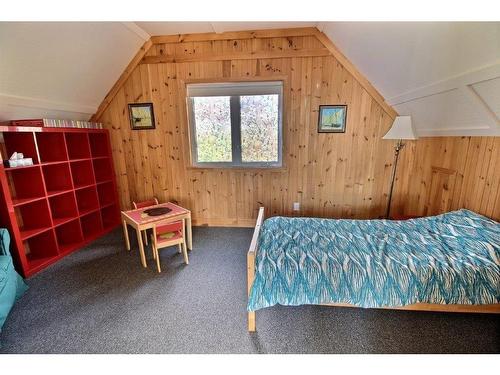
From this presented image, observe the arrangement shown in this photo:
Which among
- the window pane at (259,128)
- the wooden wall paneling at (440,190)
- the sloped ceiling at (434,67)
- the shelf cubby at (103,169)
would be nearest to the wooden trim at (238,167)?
the window pane at (259,128)

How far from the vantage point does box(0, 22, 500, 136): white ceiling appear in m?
1.46

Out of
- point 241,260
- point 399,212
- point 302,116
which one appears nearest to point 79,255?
point 241,260

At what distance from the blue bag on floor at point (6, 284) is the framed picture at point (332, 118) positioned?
3.35m

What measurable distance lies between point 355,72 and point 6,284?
3922 mm

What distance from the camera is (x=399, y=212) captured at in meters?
2.94

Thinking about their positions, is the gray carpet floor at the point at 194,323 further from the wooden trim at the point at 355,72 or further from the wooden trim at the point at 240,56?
the wooden trim at the point at 240,56

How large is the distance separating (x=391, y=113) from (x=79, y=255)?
417cm

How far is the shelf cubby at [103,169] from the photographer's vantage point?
3170mm

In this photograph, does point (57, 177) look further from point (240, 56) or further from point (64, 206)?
point (240, 56)

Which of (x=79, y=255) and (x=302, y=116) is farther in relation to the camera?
(x=302, y=116)

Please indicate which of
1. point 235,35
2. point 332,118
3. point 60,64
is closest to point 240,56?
point 235,35

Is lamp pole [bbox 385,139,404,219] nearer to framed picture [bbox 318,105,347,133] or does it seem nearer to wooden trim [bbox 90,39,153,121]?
framed picture [bbox 318,105,347,133]

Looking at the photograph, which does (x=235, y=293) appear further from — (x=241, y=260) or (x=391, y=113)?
(x=391, y=113)

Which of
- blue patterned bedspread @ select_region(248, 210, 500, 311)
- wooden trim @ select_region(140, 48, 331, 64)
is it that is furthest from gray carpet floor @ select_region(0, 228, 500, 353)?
wooden trim @ select_region(140, 48, 331, 64)
